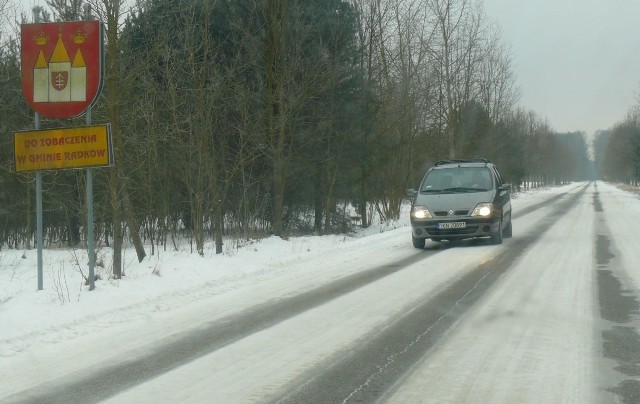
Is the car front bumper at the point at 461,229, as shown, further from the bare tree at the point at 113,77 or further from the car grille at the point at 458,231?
the bare tree at the point at 113,77

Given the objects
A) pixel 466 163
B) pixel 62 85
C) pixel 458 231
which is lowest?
pixel 458 231

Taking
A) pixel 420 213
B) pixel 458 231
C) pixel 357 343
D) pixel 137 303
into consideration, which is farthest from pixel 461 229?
pixel 357 343

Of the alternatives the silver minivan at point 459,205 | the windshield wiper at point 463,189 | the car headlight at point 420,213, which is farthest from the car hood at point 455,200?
the windshield wiper at point 463,189

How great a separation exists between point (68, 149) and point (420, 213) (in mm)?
8587

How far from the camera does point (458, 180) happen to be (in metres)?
17.1

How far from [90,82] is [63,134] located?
84 cm

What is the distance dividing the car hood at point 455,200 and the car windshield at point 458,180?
38 centimetres

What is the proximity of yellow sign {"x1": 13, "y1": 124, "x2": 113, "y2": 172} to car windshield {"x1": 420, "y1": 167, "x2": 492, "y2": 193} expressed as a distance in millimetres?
9087

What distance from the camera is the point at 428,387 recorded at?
5.21 metres

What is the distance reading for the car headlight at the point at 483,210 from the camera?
624 inches

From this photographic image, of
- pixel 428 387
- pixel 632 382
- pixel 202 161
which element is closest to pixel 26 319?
pixel 428 387

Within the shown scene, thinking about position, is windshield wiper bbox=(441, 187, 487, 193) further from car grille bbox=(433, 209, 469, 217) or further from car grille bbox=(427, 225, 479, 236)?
car grille bbox=(427, 225, 479, 236)

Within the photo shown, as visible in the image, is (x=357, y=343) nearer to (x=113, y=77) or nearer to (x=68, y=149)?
(x=68, y=149)

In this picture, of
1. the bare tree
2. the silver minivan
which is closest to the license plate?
the silver minivan
